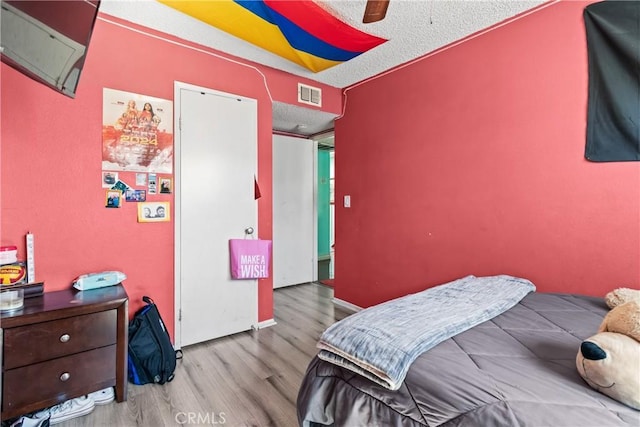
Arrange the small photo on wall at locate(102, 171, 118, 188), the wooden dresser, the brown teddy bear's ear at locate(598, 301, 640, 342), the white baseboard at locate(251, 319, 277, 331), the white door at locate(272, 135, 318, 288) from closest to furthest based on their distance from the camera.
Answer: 1. the brown teddy bear's ear at locate(598, 301, 640, 342)
2. the wooden dresser
3. the small photo on wall at locate(102, 171, 118, 188)
4. the white baseboard at locate(251, 319, 277, 331)
5. the white door at locate(272, 135, 318, 288)

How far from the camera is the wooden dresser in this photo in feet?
4.75

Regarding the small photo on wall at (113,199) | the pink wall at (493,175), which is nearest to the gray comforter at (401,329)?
the pink wall at (493,175)

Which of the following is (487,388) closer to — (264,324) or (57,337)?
(57,337)

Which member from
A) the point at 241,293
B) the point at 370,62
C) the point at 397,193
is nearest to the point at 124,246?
the point at 241,293

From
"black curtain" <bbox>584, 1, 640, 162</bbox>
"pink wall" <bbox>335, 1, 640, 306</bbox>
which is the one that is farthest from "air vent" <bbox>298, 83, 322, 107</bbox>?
"black curtain" <bbox>584, 1, 640, 162</bbox>

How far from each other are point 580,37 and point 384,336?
217 centimetres

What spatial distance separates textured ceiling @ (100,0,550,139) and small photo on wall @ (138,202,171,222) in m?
1.35

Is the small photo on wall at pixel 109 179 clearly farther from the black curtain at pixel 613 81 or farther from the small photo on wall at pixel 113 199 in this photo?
the black curtain at pixel 613 81

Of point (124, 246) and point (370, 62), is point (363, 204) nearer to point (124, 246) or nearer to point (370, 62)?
point (370, 62)

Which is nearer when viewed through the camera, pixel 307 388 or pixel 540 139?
pixel 307 388

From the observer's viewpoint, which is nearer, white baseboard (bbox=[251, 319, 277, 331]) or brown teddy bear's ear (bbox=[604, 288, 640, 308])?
brown teddy bear's ear (bbox=[604, 288, 640, 308])

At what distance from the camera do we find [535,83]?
1942mm

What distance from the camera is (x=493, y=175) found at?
7.09 ft

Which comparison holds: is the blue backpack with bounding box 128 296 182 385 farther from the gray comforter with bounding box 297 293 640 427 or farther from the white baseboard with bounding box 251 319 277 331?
the gray comforter with bounding box 297 293 640 427
